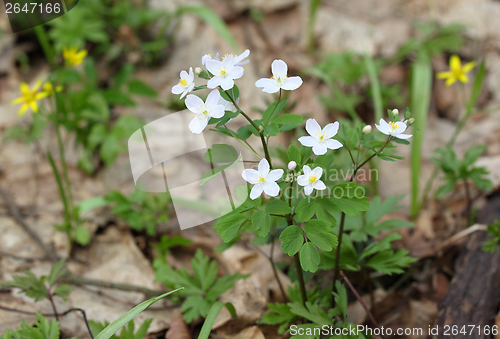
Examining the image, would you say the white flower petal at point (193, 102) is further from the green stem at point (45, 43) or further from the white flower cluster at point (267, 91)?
the green stem at point (45, 43)

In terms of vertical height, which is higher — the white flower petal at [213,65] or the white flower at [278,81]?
the white flower petal at [213,65]

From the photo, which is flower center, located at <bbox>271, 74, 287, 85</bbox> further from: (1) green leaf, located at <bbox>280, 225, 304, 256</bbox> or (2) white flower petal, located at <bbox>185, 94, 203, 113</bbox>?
(1) green leaf, located at <bbox>280, 225, 304, 256</bbox>

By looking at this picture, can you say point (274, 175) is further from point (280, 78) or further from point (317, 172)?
point (280, 78)

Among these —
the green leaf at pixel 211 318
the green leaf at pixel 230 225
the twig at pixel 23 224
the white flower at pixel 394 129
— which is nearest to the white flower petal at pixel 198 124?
the green leaf at pixel 230 225

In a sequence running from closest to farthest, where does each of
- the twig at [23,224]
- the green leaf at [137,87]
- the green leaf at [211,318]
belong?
the green leaf at [211,318] < the twig at [23,224] < the green leaf at [137,87]

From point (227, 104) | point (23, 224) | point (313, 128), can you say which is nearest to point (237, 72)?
point (227, 104)

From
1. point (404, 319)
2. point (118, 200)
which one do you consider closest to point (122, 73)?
point (118, 200)
